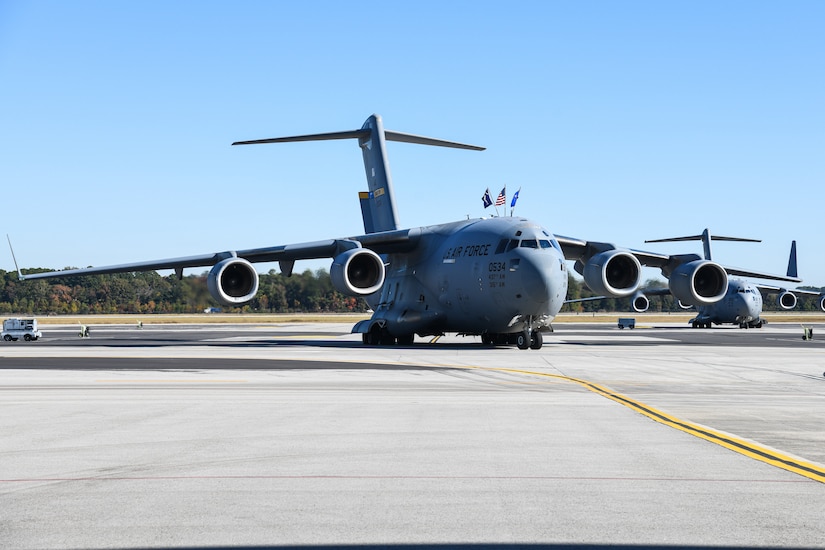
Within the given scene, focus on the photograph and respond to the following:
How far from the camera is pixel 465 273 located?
30.8 meters

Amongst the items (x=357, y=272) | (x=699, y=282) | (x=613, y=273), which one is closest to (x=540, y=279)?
(x=613, y=273)

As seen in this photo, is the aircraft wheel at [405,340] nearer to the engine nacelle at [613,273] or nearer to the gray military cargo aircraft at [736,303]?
the engine nacelle at [613,273]

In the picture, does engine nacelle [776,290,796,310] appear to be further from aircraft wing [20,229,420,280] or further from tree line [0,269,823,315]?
aircraft wing [20,229,420,280]

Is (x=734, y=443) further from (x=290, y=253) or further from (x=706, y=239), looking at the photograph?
(x=706, y=239)

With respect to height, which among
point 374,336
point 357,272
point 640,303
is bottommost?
point 374,336

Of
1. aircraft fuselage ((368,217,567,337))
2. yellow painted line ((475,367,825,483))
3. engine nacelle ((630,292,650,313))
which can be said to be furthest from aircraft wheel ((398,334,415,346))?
engine nacelle ((630,292,650,313))

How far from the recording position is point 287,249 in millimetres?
33562

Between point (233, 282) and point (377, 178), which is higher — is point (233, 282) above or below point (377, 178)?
below

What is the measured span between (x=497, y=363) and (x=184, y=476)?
16.4 metres

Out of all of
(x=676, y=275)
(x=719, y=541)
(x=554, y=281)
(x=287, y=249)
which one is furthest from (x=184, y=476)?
(x=676, y=275)

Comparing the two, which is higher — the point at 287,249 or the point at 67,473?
the point at 287,249

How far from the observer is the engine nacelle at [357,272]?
1206 inches

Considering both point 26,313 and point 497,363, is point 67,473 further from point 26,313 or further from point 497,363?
point 26,313

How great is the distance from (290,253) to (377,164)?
8.16 m
